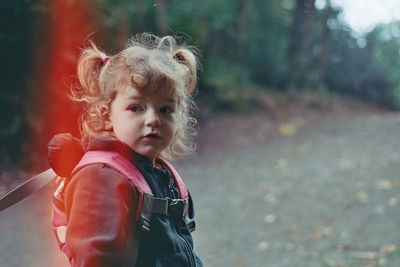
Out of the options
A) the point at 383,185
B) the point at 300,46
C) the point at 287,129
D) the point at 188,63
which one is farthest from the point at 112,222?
the point at 300,46

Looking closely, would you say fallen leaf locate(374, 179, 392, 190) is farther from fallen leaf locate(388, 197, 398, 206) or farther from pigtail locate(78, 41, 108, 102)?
pigtail locate(78, 41, 108, 102)

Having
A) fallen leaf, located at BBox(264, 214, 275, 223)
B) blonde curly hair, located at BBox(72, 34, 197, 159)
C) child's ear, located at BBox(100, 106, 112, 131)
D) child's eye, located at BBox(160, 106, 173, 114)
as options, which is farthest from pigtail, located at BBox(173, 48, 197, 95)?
fallen leaf, located at BBox(264, 214, 275, 223)

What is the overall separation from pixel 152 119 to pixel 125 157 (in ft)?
0.46

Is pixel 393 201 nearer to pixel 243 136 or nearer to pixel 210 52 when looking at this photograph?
pixel 243 136

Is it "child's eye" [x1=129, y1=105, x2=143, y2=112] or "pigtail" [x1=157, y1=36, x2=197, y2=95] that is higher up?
"pigtail" [x1=157, y1=36, x2=197, y2=95]

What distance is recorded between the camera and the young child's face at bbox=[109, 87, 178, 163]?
4.50 feet

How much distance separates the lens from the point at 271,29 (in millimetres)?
13898

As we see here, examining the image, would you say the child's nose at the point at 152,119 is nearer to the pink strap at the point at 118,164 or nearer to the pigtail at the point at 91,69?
the pink strap at the point at 118,164

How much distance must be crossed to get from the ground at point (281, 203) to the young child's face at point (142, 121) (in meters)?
1.61

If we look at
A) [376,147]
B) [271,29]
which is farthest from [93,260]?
[271,29]

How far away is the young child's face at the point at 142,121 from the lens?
54.0 inches

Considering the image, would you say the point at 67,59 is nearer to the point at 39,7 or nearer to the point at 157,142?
the point at 39,7

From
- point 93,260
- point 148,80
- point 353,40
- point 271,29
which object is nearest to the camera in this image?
point 93,260

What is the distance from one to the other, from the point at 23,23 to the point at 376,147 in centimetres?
687
